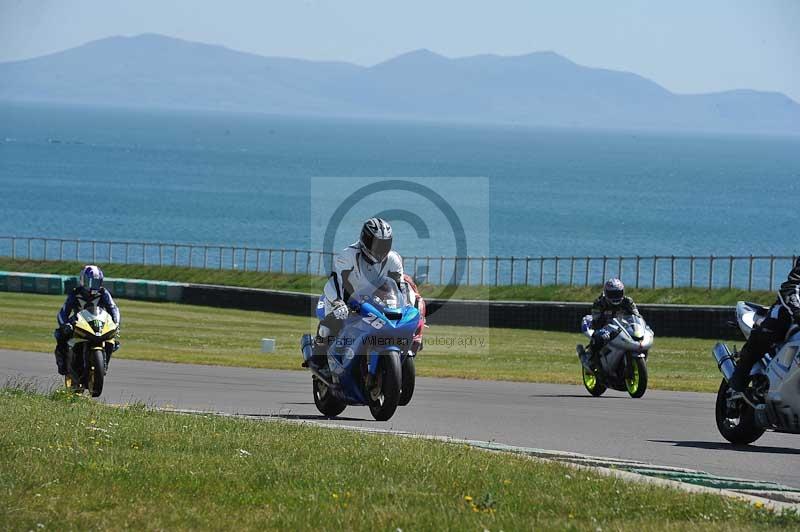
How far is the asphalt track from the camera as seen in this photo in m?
13.4

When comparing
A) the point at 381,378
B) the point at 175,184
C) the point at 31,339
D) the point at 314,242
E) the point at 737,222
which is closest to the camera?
the point at 381,378

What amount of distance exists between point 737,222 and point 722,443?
144471 mm

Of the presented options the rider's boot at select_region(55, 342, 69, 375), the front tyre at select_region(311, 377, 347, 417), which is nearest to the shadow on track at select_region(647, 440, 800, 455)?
the front tyre at select_region(311, 377, 347, 417)

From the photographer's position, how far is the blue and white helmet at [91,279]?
1931cm

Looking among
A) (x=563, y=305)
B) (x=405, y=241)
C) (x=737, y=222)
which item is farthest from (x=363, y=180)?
(x=563, y=305)

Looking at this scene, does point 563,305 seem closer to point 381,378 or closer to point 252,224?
point 381,378

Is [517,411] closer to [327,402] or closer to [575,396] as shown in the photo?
[327,402]

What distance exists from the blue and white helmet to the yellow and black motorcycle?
253 mm

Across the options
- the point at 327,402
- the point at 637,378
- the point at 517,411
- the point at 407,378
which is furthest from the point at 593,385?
the point at 407,378

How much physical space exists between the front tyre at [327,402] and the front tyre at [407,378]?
72 cm

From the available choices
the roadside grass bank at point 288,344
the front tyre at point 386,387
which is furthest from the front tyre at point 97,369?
the roadside grass bank at point 288,344

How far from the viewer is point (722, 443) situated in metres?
14.3

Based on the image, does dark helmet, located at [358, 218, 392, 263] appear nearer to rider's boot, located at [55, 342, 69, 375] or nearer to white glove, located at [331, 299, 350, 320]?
white glove, located at [331, 299, 350, 320]

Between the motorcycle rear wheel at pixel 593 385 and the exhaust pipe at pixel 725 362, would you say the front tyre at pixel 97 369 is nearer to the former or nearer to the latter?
the motorcycle rear wheel at pixel 593 385
